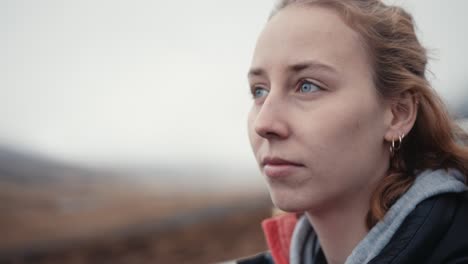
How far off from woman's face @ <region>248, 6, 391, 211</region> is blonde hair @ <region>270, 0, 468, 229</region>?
3 centimetres

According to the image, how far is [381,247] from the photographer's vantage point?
97cm

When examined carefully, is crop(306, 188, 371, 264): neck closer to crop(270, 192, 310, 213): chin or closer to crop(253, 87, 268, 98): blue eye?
crop(270, 192, 310, 213): chin

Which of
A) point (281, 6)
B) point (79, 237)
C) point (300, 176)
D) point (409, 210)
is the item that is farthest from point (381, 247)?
point (79, 237)

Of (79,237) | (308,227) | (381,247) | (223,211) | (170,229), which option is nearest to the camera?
(381,247)

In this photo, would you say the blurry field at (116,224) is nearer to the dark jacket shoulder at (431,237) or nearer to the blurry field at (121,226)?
the blurry field at (121,226)

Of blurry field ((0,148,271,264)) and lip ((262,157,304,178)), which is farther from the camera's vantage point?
blurry field ((0,148,271,264))

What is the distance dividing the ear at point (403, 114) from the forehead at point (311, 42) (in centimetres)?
13

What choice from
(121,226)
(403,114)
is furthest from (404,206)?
(121,226)

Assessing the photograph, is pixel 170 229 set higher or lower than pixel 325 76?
higher

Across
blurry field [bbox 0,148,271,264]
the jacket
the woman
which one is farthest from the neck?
blurry field [bbox 0,148,271,264]

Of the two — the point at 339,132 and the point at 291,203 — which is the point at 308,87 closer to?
the point at 339,132

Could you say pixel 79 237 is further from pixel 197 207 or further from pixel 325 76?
pixel 325 76

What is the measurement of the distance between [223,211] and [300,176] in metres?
3.27

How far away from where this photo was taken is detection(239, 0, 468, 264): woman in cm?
98
